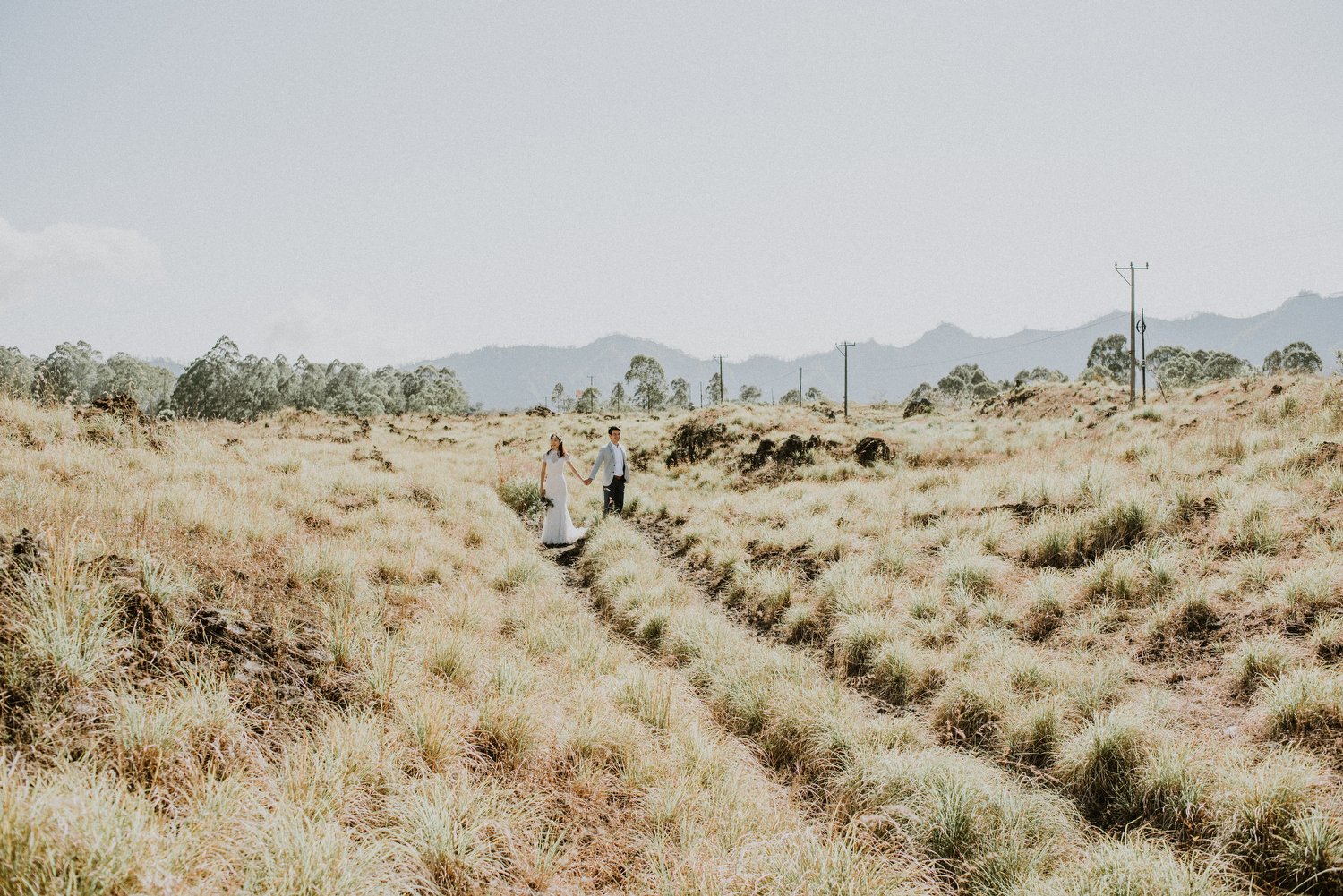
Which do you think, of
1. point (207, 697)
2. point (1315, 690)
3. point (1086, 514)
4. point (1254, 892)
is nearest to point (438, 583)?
point (207, 697)

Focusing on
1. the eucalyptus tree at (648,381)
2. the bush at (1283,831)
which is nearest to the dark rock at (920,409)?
the eucalyptus tree at (648,381)

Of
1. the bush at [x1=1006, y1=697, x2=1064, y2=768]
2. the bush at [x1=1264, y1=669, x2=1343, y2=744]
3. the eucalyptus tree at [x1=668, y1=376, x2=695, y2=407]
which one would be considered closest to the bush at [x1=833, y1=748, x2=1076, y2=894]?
the bush at [x1=1006, y1=697, x2=1064, y2=768]

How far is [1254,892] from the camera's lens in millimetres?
3039

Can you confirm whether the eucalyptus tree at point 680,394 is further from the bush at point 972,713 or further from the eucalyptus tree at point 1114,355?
the bush at point 972,713

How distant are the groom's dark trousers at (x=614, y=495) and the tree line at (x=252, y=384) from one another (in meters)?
63.4

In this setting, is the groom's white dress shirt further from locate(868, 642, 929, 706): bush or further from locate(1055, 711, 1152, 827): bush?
locate(1055, 711, 1152, 827): bush

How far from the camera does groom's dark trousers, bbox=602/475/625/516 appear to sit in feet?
45.1

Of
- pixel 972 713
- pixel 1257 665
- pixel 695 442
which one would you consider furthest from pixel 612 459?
Answer: pixel 695 442

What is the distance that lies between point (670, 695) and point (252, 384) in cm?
8753

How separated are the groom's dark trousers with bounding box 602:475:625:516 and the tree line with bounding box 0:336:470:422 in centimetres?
6336

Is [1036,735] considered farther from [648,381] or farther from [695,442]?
[648,381]

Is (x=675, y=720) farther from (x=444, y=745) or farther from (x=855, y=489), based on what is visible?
(x=855, y=489)

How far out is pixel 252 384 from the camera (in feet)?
238

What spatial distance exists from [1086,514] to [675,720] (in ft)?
24.3
